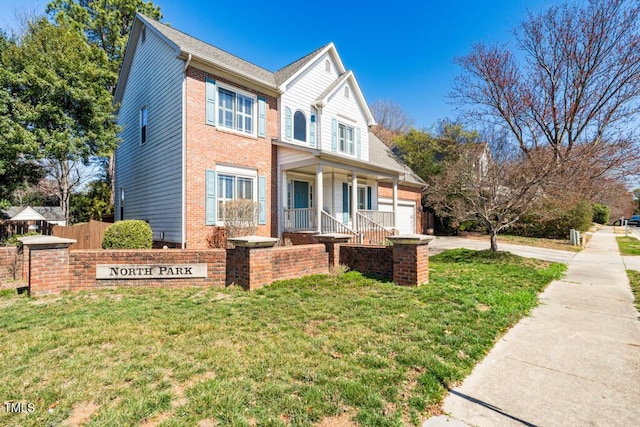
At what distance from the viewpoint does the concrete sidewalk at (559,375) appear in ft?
8.61

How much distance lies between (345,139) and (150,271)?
37.5 feet

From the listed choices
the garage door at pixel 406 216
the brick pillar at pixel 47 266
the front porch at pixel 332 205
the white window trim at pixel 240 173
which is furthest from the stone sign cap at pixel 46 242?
the garage door at pixel 406 216

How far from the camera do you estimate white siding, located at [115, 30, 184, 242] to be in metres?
10.8

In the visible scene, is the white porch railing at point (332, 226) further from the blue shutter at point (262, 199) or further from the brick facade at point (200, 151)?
the brick facade at point (200, 151)

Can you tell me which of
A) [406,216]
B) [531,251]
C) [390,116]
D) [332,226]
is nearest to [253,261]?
[332,226]

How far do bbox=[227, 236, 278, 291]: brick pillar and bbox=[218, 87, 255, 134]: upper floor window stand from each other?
6285mm

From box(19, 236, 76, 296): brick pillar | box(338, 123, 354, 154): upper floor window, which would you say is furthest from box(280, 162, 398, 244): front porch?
box(19, 236, 76, 296): brick pillar

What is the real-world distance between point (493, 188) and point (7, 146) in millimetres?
16708

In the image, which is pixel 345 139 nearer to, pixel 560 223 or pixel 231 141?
pixel 231 141

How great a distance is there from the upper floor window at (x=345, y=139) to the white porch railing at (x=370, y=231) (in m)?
4.25

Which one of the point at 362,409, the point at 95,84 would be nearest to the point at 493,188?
the point at 362,409

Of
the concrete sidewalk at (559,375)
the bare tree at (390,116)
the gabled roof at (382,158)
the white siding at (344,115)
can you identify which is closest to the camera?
the concrete sidewalk at (559,375)

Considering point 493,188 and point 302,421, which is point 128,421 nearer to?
point 302,421

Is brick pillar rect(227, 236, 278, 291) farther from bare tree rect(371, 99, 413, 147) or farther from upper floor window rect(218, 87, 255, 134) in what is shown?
bare tree rect(371, 99, 413, 147)
